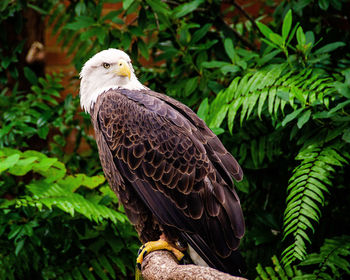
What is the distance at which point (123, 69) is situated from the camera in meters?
2.10

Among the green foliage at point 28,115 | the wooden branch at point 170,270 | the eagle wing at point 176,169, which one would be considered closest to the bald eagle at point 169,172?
the eagle wing at point 176,169

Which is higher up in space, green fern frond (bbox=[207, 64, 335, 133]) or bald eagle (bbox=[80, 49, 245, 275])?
green fern frond (bbox=[207, 64, 335, 133])

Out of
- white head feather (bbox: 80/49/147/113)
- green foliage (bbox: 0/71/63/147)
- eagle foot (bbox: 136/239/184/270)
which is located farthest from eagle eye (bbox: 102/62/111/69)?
green foliage (bbox: 0/71/63/147)

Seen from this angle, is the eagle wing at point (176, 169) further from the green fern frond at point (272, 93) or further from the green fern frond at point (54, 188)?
the green fern frond at point (54, 188)

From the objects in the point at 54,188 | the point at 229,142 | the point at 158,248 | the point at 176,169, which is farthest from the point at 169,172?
the point at 54,188

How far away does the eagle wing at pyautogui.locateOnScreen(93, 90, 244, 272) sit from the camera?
6.21 feet

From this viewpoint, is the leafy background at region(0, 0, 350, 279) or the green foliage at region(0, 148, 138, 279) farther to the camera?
the green foliage at region(0, 148, 138, 279)

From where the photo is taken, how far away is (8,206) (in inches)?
103

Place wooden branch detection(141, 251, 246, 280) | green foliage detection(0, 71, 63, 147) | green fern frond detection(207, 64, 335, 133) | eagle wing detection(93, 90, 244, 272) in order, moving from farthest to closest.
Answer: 1. green foliage detection(0, 71, 63, 147)
2. green fern frond detection(207, 64, 335, 133)
3. eagle wing detection(93, 90, 244, 272)
4. wooden branch detection(141, 251, 246, 280)

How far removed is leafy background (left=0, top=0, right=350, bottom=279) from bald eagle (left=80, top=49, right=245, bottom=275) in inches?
12.2

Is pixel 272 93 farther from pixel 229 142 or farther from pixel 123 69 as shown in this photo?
pixel 123 69

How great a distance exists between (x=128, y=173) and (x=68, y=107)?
50.8 inches

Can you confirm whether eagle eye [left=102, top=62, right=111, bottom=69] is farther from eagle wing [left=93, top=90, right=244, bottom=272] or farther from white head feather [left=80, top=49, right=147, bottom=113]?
eagle wing [left=93, top=90, right=244, bottom=272]

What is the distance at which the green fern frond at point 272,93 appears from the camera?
2234 mm
